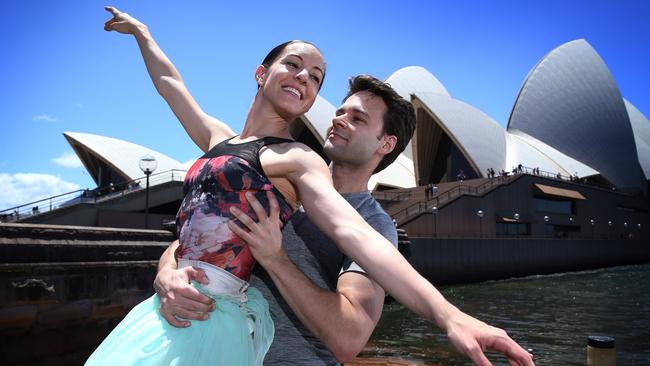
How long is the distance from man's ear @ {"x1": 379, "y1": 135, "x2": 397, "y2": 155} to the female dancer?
329mm

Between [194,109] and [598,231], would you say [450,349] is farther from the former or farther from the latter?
[598,231]

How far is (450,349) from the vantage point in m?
7.60

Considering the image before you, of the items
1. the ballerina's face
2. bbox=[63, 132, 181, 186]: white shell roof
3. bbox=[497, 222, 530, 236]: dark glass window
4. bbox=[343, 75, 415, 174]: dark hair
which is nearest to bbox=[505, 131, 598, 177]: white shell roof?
bbox=[497, 222, 530, 236]: dark glass window

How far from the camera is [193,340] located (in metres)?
1.24

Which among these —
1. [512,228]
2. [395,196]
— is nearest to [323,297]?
[395,196]

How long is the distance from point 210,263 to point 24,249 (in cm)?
494

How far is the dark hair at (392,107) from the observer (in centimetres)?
179

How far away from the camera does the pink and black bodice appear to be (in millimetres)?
1396

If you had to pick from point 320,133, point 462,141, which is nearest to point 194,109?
point 320,133

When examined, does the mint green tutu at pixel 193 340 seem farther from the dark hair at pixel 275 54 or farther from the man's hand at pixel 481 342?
the dark hair at pixel 275 54

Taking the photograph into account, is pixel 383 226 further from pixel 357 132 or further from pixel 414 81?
pixel 414 81

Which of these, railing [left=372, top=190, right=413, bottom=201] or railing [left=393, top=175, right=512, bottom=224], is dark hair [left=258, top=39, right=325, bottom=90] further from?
railing [left=372, top=190, right=413, bottom=201]

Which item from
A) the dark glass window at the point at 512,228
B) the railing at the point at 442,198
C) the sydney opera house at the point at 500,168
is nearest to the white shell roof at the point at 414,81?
the sydney opera house at the point at 500,168

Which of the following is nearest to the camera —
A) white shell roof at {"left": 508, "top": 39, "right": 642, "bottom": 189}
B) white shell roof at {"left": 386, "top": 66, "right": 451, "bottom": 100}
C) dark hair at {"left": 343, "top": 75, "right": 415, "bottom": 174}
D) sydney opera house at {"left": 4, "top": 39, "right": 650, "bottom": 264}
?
dark hair at {"left": 343, "top": 75, "right": 415, "bottom": 174}
